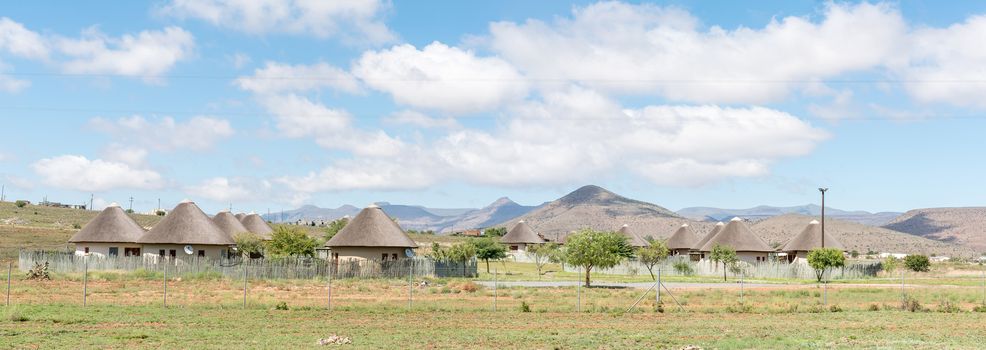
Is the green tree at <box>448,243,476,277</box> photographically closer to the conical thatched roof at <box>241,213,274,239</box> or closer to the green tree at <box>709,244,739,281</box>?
the green tree at <box>709,244,739,281</box>

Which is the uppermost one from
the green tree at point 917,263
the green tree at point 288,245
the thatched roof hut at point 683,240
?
the thatched roof hut at point 683,240

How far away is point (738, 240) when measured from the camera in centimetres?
8994

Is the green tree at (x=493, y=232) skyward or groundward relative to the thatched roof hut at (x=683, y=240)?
skyward

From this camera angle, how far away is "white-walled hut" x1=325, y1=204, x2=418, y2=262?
216 ft

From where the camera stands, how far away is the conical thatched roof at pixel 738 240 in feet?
293

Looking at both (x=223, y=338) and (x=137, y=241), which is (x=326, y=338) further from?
(x=137, y=241)

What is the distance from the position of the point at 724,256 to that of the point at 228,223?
4413 cm

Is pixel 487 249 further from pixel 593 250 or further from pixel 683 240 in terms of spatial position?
pixel 593 250

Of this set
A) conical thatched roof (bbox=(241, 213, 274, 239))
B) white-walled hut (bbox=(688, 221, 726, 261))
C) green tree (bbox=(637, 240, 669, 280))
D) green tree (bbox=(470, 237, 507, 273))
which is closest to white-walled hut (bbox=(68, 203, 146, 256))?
conical thatched roof (bbox=(241, 213, 274, 239))

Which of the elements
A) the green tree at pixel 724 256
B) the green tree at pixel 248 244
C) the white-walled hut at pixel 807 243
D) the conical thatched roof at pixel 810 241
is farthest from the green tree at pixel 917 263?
the green tree at pixel 248 244

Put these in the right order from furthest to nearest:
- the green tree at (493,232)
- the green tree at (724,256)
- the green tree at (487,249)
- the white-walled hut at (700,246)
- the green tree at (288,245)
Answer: the green tree at (493,232) → the white-walled hut at (700,246) → the green tree at (487,249) → the green tree at (724,256) → the green tree at (288,245)

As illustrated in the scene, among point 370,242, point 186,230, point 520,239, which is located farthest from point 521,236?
point 186,230

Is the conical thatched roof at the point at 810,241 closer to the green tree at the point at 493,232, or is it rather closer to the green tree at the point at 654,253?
the green tree at the point at 654,253

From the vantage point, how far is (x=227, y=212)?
85250 millimetres
